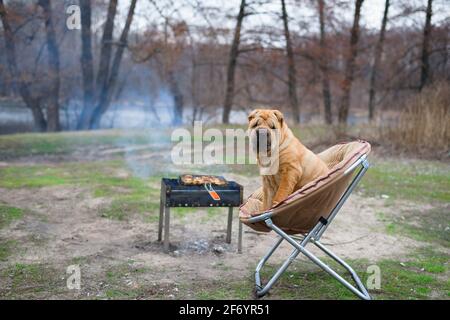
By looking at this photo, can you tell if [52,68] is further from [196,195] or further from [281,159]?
[281,159]

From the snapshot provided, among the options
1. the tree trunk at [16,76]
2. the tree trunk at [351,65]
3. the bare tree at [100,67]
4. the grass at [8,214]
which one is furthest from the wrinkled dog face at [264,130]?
the bare tree at [100,67]

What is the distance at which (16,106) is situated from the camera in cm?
2359

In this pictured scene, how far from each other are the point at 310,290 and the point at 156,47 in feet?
58.0

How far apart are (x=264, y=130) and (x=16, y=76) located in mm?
17845

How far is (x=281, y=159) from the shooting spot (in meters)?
3.96

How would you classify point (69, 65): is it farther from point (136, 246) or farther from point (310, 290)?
point (310, 290)

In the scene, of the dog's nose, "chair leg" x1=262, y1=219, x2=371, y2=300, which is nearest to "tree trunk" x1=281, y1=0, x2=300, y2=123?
the dog's nose

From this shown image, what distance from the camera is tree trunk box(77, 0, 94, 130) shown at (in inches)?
791

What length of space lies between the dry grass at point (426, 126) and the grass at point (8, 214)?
10.1m

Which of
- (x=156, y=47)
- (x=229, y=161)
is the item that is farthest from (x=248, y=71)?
(x=229, y=161)

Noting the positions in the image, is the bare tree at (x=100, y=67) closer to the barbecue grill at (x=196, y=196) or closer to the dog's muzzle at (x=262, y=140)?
the barbecue grill at (x=196, y=196)

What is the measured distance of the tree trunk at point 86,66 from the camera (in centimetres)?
2009

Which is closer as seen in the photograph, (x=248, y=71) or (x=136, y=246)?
(x=136, y=246)

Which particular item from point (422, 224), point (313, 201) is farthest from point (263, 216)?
point (422, 224)
